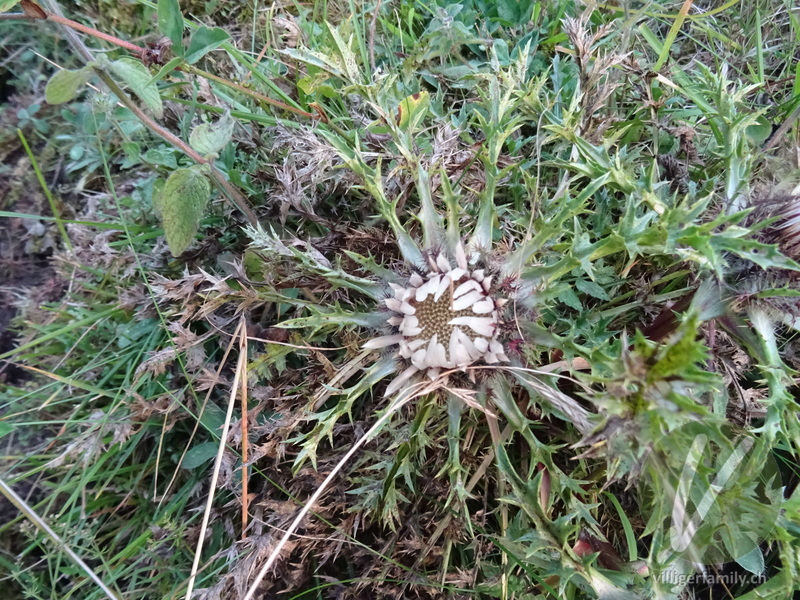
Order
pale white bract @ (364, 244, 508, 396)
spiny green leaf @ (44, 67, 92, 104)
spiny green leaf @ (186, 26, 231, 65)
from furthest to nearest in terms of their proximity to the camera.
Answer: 1. spiny green leaf @ (186, 26, 231, 65)
2. pale white bract @ (364, 244, 508, 396)
3. spiny green leaf @ (44, 67, 92, 104)

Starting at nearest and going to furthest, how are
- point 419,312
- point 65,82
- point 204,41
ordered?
1. point 65,82
2. point 419,312
3. point 204,41

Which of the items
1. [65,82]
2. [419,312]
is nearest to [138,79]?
[65,82]

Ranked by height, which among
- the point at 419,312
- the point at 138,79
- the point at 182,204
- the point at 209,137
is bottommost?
the point at 419,312

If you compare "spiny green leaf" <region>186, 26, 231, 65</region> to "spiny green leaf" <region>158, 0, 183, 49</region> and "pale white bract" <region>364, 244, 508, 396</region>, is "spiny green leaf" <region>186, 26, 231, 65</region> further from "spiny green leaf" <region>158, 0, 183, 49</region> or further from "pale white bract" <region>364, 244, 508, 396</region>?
"pale white bract" <region>364, 244, 508, 396</region>

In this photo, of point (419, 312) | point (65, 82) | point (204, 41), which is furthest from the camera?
point (204, 41)

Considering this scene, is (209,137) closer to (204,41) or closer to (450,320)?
(204,41)

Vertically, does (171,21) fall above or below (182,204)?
above

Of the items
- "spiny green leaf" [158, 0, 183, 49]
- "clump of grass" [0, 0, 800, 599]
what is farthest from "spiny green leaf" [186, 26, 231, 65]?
"clump of grass" [0, 0, 800, 599]

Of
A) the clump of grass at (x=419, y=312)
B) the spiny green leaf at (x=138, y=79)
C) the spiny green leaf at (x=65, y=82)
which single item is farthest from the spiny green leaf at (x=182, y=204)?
the spiny green leaf at (x=65, y=82)

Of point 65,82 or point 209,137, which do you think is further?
point 209,137
